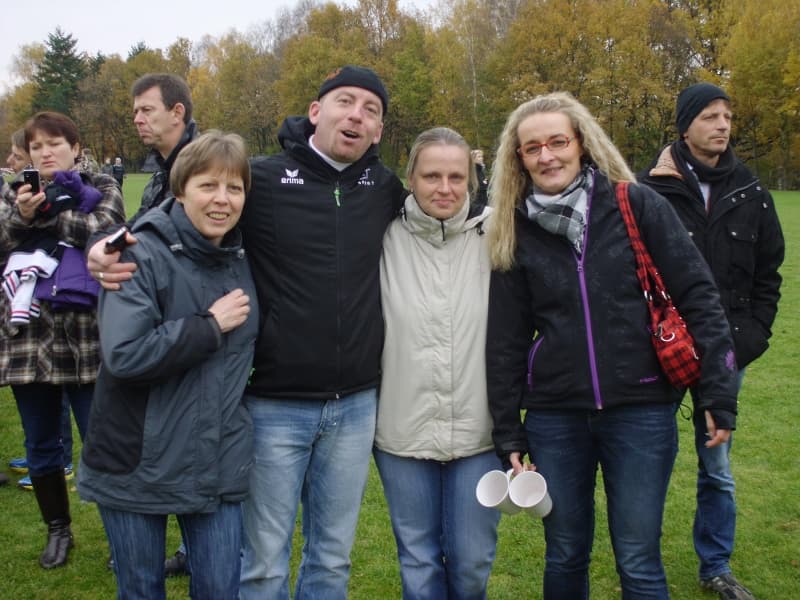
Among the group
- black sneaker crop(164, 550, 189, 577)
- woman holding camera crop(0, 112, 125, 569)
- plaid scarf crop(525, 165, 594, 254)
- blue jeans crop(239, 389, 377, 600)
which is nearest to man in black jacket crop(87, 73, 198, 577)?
woman holding camera crop(0, 112, 125, 569)

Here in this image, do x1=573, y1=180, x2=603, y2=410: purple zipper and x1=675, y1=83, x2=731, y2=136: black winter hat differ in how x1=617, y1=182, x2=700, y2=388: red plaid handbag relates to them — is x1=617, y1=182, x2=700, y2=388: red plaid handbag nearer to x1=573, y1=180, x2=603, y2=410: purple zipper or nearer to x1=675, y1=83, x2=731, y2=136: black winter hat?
x1=573, y1=180, x2=603, y2=410: purple zipper

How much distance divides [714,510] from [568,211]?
6.47ft

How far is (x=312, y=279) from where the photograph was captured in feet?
9.24

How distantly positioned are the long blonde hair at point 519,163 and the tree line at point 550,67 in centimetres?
3705

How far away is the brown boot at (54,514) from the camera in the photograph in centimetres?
405

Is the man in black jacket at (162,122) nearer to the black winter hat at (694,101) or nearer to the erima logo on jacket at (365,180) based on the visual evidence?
the erima logo on jacket at (365,180)

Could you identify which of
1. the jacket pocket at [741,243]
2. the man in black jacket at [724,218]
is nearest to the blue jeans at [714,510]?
the man in black jacket at [724,218]

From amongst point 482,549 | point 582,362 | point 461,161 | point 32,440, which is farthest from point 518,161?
point 32,440

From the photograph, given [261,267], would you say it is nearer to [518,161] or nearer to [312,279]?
[312,279]

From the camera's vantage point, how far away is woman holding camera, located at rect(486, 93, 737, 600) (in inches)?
106

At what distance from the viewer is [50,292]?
3.80m

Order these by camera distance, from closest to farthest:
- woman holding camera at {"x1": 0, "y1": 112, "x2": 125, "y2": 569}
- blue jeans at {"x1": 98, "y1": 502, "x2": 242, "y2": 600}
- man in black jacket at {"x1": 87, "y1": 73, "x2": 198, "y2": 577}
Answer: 1. blue jeans at {"x1": 98, "y1": 502, "x2": 242, "y2": 600}
2. man in black jacket at {"x1": 87, "y1": 73, "x2": 198, "y2": 577}
3. woman holding camera at {"x1": 0, "y1": 112, "x2": 125, "y2": 569}

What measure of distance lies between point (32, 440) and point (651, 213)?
339cm

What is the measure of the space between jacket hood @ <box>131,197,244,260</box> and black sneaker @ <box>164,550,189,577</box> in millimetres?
2168
